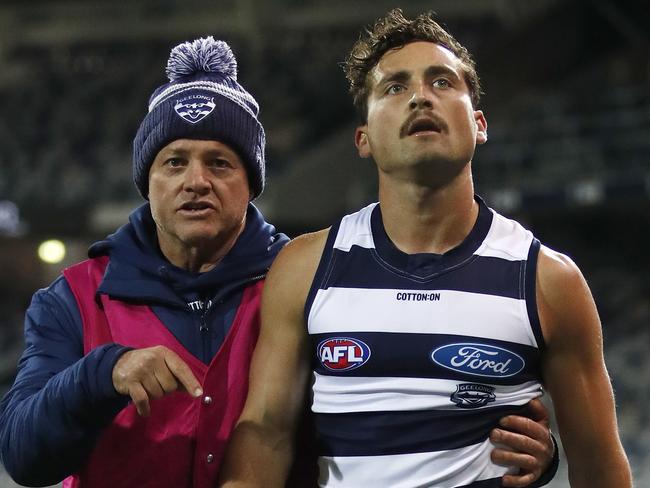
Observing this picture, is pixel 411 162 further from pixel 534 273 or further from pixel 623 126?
pixel 623 126

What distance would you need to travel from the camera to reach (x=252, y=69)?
13.2 m

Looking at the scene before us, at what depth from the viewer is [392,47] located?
7.32 ft

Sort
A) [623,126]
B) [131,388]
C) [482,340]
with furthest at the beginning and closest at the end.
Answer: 1. [623,126]
2. [482,340]
3. [131,388]

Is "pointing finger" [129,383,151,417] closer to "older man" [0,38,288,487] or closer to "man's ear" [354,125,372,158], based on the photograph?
"older man" [0,38,288,487]

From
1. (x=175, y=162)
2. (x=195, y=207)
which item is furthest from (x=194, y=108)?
(x=195, y=207)

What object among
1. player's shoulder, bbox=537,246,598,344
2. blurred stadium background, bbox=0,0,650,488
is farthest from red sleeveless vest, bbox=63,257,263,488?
blurred stadium background, bbox=0,0,650,488

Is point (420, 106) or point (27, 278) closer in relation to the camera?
point (420, 106)

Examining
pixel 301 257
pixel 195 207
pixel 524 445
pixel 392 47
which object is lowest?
pixel 524 445

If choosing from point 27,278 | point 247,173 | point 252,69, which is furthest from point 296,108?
point 247,173

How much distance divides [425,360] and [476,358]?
10cm

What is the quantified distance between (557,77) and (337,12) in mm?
3001

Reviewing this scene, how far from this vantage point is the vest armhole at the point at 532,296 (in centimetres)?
198

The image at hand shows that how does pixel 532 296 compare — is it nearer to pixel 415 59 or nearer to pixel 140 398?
pixel 415 59

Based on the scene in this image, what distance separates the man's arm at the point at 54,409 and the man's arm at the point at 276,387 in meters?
0.32
